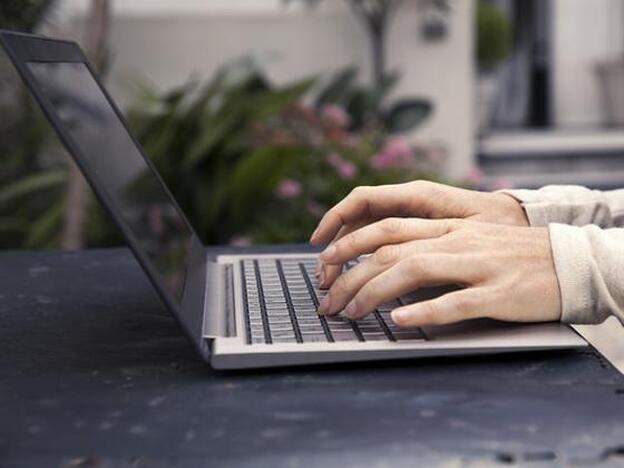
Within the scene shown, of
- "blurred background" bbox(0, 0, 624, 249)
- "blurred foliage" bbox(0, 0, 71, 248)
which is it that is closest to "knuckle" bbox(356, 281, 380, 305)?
"blurred background" bbox(0, 0, 624, 249)

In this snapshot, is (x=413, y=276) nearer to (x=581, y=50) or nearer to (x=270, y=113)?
(x=270, y=113)

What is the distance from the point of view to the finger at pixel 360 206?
0.71 m

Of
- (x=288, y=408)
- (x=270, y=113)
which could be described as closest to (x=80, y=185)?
(x=270, y=113)

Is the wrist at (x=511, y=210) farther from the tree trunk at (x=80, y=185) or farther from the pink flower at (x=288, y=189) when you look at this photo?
the pink flower at (x=288, y=189)

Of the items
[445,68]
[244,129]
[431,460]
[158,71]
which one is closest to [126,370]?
[431,460]

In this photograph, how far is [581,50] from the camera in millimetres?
7238

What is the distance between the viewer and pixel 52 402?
1.59 feet

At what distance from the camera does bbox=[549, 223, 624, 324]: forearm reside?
0.57 meters

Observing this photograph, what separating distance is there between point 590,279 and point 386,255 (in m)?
0.11

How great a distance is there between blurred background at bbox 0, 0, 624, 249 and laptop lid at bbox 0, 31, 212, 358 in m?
0.88

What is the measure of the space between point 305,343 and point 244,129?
2.18 m

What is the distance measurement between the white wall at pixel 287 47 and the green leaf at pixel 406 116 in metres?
0.25

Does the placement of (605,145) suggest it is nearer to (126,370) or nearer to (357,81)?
(357,81)

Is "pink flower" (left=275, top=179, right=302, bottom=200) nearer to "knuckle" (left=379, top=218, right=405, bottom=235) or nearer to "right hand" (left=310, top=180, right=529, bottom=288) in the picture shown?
"right hand" (left=310, top=180, right=529, bottom=288)
